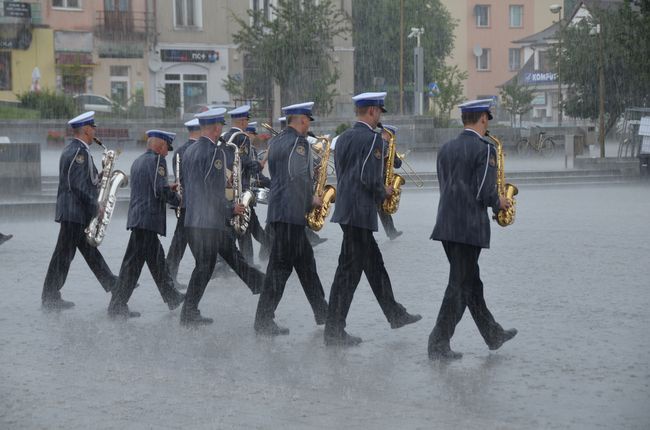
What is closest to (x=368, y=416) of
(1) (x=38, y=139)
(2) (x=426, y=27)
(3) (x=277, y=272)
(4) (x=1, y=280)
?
(3) (x=277, y=272)

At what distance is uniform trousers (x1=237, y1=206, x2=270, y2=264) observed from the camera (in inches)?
471

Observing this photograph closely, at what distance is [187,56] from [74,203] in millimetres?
42311

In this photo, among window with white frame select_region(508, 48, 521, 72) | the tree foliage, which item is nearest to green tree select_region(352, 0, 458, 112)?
window with white frame select_region(508, 48, 521, 72)

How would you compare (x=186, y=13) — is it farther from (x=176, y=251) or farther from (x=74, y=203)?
(x=74, y=203)

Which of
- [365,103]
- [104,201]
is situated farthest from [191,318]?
[365,103]

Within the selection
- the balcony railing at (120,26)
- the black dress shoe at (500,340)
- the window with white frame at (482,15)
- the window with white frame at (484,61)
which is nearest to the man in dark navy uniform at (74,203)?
the black dress shoe at (500,340)

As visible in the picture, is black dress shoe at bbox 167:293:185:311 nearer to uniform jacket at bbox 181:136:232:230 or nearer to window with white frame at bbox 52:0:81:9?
uniform jacket at bbox 181:136:232:230

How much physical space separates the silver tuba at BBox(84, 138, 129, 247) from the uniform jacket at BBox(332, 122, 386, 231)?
2.53 metres

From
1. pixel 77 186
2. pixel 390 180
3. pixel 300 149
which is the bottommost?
pixel 77 186

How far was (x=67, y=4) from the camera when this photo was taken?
49125 mm

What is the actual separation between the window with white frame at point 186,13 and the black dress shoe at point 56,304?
4247cm

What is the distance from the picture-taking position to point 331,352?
808cm

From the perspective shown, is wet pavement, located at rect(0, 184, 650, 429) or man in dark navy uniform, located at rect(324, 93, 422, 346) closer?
wet pavement, located at rect(0, 184, 650, 429)

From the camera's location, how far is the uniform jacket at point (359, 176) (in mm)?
8062
